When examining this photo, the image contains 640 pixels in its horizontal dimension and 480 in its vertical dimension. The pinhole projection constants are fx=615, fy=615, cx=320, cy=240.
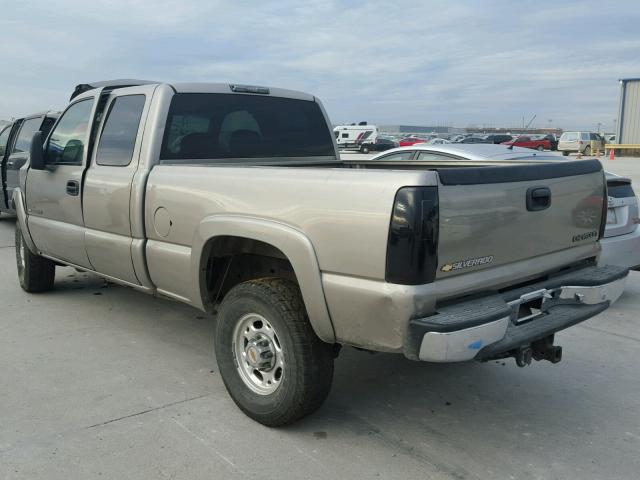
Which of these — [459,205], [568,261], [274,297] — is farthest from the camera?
[568,261]

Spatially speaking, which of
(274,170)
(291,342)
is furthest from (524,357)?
(274,170)

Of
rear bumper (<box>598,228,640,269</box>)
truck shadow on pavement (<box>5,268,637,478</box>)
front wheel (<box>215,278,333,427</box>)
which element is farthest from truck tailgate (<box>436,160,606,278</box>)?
rear bumper (<box>598,228,640,269</box>)

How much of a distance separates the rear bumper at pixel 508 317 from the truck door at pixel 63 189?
3292mm

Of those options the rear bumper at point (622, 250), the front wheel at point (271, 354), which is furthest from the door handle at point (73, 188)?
the rear bumper at point (622, 250)

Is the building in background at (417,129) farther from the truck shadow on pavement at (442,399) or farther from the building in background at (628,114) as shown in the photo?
the truck shadow on pavement at (442,399)

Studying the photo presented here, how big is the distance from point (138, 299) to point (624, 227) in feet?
15.9

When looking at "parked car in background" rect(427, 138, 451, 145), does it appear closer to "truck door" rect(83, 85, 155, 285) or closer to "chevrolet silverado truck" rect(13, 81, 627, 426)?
"chevrolet silverado truck" rect(13, 81, 627, 426)

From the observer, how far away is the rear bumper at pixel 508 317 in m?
2.70

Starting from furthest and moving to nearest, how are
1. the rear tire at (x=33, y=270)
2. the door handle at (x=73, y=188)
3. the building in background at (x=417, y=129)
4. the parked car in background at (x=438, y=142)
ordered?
the building in background at (x=417, y=129), the parked car in background at (x=438, y=142), the rear tire at (x=33, y=270), the door handle at (x=73, y=188)

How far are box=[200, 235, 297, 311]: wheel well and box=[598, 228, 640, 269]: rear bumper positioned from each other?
11.2 feet

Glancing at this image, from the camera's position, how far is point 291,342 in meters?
3.21

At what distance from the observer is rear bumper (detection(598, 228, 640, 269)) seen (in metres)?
5.71

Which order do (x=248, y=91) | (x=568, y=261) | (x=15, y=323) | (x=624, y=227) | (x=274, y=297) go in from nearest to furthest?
(x=274, y=297) → (x=568, y=261) → (x=248, y=91) → (x=15, y=323) → (x=624, y=227)

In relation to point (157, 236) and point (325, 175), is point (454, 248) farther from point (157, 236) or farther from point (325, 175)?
point (157, 236)
